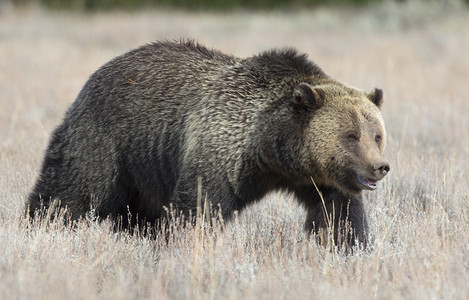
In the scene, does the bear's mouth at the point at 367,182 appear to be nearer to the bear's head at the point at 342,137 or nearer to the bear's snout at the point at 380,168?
the bear's head at the point at 342,137

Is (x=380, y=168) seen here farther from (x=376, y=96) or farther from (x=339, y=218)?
(x=376, y=96)

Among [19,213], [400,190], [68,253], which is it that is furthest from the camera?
[400,190]

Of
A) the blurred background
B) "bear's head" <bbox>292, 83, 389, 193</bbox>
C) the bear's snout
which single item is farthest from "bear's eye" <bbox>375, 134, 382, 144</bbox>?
the blurred background

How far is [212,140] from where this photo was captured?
5336 millimetres

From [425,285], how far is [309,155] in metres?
1.33

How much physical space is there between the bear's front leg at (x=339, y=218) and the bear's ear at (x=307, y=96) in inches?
25.1

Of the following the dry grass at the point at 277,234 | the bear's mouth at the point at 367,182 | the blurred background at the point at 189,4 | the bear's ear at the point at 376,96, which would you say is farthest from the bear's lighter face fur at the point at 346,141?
the blurred background at the point at 189,4

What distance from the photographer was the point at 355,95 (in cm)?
532

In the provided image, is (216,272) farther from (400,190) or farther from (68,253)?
(400,190)

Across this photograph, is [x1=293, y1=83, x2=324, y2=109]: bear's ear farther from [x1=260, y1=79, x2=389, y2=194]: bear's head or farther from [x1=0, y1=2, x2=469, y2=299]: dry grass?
[x1=0, y1=2, x2=469, y2=299]: dry grass

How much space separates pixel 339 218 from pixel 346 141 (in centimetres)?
59

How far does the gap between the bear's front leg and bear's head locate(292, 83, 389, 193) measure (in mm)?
181

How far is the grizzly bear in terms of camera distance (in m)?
5.14

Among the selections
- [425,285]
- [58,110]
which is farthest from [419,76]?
[425,285]
